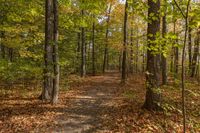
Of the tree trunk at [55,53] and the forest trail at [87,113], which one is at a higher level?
the tree trunk at [55,53]

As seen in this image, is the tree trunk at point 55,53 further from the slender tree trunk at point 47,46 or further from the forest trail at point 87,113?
the forest trail at point 87,113

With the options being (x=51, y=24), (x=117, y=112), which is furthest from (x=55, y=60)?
(x=117, y=112)

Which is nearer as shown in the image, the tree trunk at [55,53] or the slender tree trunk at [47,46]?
the tree trunk at [55,53]

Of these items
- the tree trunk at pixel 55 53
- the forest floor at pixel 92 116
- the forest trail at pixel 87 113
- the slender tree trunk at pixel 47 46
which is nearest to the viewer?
the forest floor at pixel 92 116

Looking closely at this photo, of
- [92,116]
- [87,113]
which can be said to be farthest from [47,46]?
[92,116]

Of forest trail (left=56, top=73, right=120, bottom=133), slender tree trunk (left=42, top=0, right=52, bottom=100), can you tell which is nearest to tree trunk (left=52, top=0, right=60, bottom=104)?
slender tree trunk (left=42, top=0, right=52, bottom=100)

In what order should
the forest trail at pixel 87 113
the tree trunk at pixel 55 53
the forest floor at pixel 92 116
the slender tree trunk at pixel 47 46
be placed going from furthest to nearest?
the slender tree trunk at pixel 47 46
the tree trunk at pixel 55 53
the forest trail at pixel 87 113
the forest floor at pixel 92 116

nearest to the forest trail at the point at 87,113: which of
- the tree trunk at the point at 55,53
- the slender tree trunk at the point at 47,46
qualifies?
the tree trunk at the point at 55,53

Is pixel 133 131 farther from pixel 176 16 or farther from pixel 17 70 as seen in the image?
pixel 17 70

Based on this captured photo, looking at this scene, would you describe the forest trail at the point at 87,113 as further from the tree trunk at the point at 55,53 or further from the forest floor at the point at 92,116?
the tree trunk at the point at 55,53

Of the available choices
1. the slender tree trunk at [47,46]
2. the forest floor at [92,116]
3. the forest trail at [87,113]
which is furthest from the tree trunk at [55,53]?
the forest trail at [87,113]

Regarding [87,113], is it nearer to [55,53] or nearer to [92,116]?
[92,116]

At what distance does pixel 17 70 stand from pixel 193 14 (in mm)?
8805

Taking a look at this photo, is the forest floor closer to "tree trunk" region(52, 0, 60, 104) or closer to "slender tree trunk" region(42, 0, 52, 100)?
"tree trunk" region(52, 0, 60, 104)
